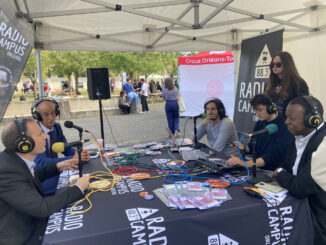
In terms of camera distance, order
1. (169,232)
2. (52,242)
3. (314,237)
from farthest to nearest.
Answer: (314,237) → (169,232) → (52,242)

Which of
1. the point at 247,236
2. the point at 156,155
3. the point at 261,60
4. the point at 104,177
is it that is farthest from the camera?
the point at 261,60

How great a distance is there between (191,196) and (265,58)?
4.35m

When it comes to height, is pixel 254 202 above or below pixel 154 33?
below

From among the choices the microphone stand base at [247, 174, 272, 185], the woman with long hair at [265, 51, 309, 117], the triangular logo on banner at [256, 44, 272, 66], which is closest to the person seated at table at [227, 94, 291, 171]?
the microphone stand base at [247, 174, 272, 185]

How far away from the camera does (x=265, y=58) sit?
5.16m

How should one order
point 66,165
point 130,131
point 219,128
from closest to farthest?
point 66,165 → point 219,128 → point 130,131

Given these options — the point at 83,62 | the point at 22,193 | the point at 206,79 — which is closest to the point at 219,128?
the point at 22,193

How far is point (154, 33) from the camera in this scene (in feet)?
18.1

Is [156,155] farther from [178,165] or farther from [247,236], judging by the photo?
[247,236]

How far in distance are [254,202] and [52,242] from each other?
1.22 m

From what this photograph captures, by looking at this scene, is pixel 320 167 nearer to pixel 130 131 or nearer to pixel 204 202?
pixel 204 202

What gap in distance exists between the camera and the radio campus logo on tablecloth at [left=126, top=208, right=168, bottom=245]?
140 cm

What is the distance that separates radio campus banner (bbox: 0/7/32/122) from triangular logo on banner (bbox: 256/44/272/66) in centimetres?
438

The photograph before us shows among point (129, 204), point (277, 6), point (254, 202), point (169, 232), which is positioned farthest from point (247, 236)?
point (277, 6)
